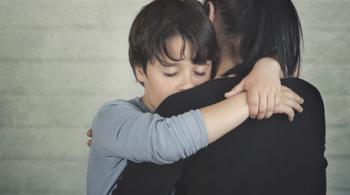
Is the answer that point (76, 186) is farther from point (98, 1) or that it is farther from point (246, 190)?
point (246, 190)

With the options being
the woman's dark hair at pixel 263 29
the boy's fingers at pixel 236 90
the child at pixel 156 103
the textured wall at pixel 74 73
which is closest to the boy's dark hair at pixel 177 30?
the child at pixel 156 103

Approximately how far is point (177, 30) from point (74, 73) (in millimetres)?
1668

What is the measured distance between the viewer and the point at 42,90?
2.71 m

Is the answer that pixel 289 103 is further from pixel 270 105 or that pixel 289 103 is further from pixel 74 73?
pixel 74 73

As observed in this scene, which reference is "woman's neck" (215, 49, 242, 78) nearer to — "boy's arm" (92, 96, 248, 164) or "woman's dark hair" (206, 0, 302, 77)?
"woman's dark hair" (206, 0, 302, 77)

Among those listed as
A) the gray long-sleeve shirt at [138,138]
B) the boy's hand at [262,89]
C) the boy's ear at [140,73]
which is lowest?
the boy's ear at [140,73]

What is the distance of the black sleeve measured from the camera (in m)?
0.82

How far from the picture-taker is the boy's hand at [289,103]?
0.83 metres

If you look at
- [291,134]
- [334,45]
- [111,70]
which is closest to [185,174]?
[291,134]

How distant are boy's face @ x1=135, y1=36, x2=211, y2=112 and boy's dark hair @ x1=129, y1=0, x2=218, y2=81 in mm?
12

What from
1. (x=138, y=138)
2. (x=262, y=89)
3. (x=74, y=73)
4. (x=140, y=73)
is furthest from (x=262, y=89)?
(x=74, y=73)

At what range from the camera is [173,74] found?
45.9 inches

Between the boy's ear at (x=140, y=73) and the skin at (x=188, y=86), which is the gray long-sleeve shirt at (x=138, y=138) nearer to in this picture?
the skin at (x=188, y=86)

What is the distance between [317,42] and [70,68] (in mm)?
1404
